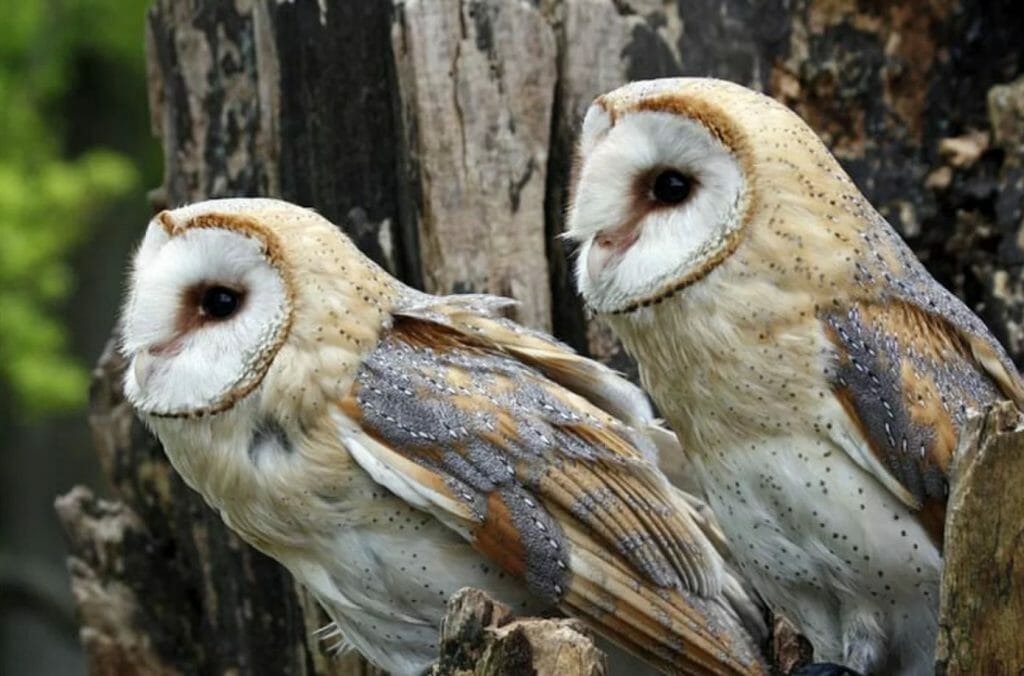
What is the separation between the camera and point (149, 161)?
1220 centimetres

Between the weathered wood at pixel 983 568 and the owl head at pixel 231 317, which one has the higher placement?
the owl head at pixel 231 317

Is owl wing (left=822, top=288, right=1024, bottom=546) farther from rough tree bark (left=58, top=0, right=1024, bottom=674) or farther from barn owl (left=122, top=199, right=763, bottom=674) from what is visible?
rough tree bark (left=58, top=0, right=1024, bottom=674)

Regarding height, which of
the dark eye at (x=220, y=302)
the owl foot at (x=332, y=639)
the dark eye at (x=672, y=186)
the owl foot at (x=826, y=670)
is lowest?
the owl foot at (x=332, y=639)

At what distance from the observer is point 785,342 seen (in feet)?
11.1

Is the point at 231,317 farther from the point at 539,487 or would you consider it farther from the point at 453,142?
the point at 453,142

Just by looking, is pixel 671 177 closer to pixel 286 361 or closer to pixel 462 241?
pixel 286 361

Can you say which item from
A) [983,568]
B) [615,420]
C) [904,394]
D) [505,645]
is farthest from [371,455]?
[983,568]

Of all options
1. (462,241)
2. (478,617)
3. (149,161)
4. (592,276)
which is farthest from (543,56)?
(149,161)

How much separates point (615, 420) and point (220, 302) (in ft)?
2.93

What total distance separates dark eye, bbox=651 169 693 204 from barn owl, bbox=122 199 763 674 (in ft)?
1.84

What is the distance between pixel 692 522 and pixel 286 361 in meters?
0.95

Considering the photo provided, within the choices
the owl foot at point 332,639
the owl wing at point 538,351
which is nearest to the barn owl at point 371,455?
the owl wing at point 538,351

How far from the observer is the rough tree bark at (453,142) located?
4648 millimetres

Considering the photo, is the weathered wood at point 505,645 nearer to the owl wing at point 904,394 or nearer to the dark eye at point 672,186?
the owl wing at point 904,394
